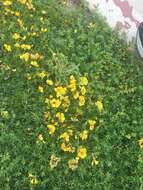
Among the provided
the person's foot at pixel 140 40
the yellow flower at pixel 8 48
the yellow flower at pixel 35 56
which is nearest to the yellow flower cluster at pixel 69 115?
the yellow flower at pixel 35 56

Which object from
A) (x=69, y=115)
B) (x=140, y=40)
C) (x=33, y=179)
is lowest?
(x=33, y=179)

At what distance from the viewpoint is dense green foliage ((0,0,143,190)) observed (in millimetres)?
4195

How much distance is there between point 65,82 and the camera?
15.0 ft

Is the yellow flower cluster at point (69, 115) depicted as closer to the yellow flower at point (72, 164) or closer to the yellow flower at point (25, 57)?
the yellow flower at point (72, 164)

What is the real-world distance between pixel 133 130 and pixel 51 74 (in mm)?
844

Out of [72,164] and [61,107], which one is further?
[61,107]

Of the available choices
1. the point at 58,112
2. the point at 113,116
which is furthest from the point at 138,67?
the point at 58,112

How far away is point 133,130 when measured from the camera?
4.55m

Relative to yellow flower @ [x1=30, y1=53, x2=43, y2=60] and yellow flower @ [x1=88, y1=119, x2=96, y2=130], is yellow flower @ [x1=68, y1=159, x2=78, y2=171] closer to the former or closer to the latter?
yellow flower @ [x1=88, y1=119, x2=96, y2=130]

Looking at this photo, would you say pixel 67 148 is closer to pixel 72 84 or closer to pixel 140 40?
pixel 72 84

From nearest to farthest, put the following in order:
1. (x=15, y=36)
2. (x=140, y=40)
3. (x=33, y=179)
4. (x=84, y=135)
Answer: (x=33, y=179), (x=84, y=135), (x=15, y=36), (x=140, y=40)

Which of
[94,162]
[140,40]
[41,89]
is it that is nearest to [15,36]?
[41,89]

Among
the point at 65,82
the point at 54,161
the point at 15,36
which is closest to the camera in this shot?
the point at 54,161

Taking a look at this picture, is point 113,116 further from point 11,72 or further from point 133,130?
point 11,72
